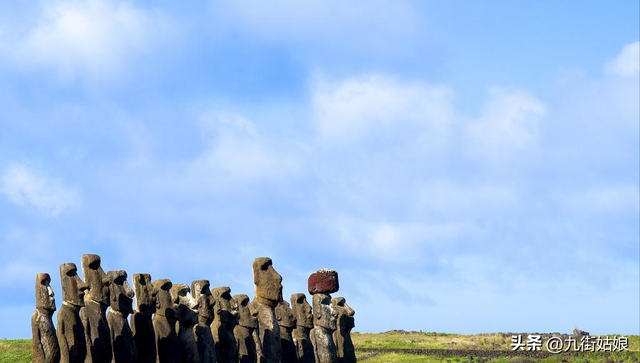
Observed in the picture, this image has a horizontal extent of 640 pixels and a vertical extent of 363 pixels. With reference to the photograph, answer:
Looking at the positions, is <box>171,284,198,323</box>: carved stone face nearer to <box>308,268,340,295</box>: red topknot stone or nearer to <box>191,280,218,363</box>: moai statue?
<box>191,280,218,363</box>: moai statue

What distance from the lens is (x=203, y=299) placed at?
2314 centimetres

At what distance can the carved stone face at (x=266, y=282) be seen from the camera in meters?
24.9

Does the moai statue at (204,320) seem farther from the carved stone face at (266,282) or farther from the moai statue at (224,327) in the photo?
the carved stone face at (266,282)

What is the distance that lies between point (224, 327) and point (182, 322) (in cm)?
149

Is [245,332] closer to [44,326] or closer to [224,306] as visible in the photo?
[224,306]

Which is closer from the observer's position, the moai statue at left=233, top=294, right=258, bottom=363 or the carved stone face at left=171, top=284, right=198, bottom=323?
the carved stone face at left=171, top=284, right=198, bottom=323

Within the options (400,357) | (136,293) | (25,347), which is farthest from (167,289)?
(400,357)

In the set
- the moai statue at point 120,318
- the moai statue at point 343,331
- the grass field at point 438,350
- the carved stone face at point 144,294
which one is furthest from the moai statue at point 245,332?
the grass field at point 438,350

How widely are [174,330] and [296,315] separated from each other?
4.80 m

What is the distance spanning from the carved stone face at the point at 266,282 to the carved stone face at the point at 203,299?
1876mm

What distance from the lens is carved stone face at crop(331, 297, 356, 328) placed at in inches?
1088

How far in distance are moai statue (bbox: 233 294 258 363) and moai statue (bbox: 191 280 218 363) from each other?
3.04 feet

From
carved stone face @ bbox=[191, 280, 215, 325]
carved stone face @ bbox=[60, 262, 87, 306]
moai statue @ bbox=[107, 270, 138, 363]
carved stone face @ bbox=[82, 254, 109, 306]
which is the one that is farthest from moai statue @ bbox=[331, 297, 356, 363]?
carved stone face @ bbox=[60, 262, 87, 306]

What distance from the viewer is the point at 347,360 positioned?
2747 centimetres
